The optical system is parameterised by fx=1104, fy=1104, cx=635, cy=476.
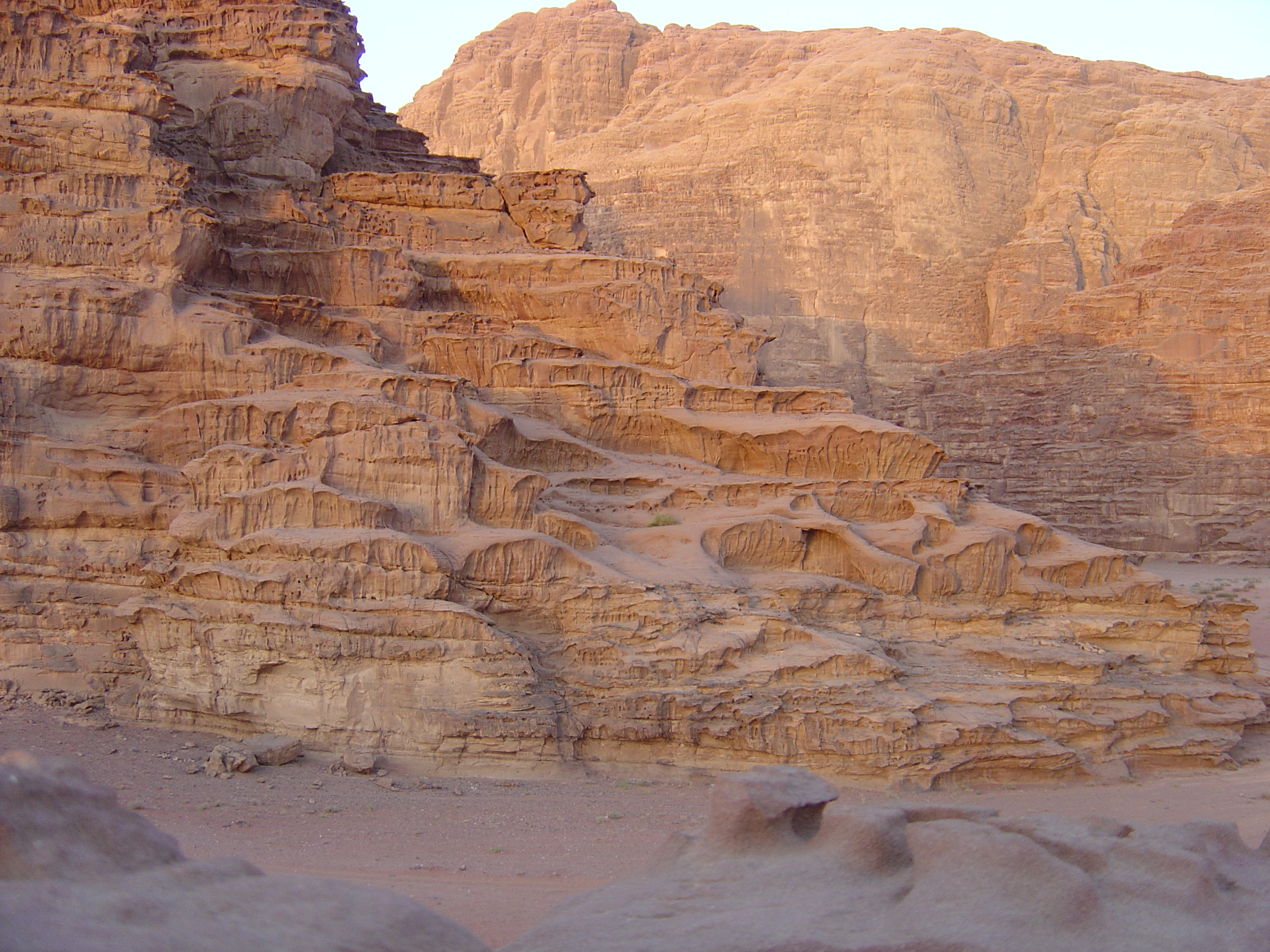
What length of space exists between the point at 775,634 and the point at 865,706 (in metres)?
1.27

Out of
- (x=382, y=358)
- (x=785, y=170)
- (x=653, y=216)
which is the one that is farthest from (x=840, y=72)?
(x=382, y=358)

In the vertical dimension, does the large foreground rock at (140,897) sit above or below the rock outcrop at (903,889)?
above

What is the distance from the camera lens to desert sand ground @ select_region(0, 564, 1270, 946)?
8.33m

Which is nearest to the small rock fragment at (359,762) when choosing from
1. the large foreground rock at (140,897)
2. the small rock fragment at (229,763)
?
the small rock fragment at (229,763)

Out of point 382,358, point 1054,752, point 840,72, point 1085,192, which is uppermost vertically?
point 840,72

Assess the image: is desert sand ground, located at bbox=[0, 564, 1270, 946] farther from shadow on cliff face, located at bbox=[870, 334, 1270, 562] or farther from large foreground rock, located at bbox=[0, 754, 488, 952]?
shadow on cliff face, located at bbox=[870, 334, 1270, 562]

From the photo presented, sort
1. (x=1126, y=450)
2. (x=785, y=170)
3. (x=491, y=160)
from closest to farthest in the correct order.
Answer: (x=1126, y=450) → (x=785, y=170) → (x=491, y=160)

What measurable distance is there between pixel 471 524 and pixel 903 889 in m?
8.24

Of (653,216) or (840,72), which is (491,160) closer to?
(653,216)

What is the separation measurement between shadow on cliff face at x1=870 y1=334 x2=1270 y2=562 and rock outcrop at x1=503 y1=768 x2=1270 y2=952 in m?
35.8

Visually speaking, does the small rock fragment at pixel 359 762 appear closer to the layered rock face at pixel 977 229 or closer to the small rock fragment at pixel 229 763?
the small rock fragment at pixel 229 763

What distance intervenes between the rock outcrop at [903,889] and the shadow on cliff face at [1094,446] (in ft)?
118

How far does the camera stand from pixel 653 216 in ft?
178

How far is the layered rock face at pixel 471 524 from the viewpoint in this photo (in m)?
11.4
